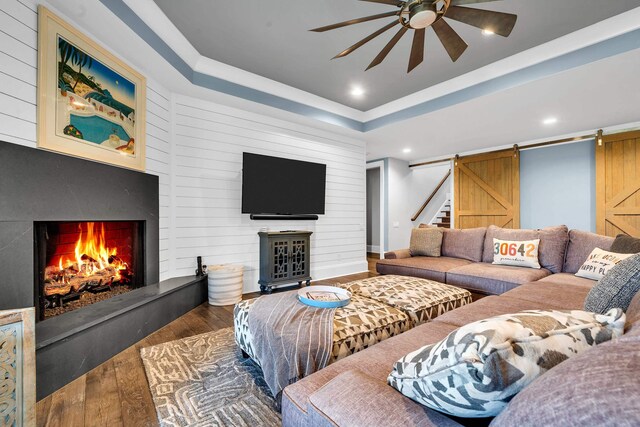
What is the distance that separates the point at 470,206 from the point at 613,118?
252 cm

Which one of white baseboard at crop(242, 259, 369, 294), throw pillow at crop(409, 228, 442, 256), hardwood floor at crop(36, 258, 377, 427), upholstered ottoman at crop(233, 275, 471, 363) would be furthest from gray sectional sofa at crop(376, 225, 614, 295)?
hardwood floor at crop(36, 258, 377, 427)

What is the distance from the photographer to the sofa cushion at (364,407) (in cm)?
69

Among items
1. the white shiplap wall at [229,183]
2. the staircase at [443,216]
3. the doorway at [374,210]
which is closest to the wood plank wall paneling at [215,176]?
the white shiplap wall at [229,183]

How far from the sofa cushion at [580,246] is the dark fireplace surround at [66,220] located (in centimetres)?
413

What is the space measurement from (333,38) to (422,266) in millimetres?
2770

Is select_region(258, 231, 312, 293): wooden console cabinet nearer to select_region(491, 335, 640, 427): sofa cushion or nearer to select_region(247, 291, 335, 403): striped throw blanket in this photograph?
select_region(247, 291, 335, 403): striped throw blanket

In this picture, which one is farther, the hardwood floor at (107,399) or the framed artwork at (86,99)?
the framed artwork at (86,99)

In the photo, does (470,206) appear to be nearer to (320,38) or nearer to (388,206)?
(388,206)

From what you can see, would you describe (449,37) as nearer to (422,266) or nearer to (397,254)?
(422,266)

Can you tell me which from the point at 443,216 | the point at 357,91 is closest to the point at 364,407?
the point at 357,91

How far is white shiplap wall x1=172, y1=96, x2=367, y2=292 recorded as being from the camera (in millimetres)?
3400

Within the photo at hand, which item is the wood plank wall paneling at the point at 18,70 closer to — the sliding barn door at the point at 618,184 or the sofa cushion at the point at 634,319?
the sofa cushion at the point at 634,319

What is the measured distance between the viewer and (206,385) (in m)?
1.73

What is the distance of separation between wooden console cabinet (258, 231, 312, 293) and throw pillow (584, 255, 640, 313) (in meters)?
3.13
